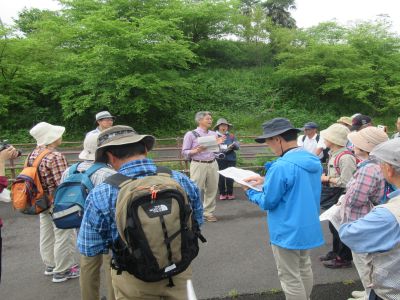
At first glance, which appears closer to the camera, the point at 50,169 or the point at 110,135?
the point at 110,135

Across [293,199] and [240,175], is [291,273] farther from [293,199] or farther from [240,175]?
[240,175]

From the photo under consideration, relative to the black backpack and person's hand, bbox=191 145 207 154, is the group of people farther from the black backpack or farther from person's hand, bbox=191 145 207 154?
person's hand, bbox=191 145 207 154

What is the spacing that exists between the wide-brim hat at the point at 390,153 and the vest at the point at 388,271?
21 cm

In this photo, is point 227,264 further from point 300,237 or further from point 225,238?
point 300,237

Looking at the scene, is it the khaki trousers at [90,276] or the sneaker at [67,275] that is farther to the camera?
the sneaker at [67,275]

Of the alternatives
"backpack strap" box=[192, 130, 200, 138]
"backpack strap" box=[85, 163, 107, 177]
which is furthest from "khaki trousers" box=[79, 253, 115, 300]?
"backpack strap" box=[192, 130, 200, 138]

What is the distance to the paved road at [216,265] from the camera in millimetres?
3883

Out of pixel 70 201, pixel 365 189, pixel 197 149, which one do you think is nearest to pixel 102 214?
pixel 70 201

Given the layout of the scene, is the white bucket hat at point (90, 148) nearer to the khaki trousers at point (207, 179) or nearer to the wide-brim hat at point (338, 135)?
the wide-brim hat at point (338, 135)

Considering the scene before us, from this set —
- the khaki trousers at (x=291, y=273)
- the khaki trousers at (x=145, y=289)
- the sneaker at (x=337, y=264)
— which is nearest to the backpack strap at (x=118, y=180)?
the khaki trousers at (x=145, y=289)

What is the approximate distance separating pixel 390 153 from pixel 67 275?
150 inches

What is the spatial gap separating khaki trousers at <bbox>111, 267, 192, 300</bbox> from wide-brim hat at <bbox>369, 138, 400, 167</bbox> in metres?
1.46

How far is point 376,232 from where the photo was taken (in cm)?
177

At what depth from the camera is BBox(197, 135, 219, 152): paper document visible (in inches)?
224
